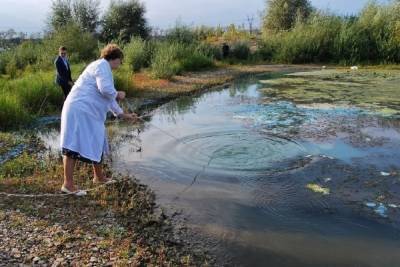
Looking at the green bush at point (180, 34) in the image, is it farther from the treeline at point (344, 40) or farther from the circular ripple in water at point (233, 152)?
the circular ripple in water at point (233, 152)

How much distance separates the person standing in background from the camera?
400 inches

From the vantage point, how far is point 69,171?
527cm

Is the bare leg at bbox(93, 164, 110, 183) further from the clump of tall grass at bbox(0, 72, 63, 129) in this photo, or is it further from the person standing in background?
the person standing in background

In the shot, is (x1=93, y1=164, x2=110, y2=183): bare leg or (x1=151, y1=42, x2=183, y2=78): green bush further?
(x1=151, y1=42, x2=183, y2=78): green bush

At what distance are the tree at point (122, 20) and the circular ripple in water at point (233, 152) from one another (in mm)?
17652

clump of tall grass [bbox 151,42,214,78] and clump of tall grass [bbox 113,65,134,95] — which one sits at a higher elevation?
clump of tall grass [bbox 151,42,214,78]

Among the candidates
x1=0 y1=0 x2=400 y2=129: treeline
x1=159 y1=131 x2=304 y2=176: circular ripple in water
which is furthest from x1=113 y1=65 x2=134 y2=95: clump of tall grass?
x1=159 y1=131 x2=304 y2=176: circular ripple in water

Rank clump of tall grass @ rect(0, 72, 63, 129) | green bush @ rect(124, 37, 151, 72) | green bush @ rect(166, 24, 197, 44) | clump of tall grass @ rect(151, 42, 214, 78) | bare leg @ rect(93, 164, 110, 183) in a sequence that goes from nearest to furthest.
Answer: bare leg @ rect(93, 164, 110, 183) → clump of tall grass @ rect(0, 72, 63, 129) → clump of tall grass @ rect(151, 42, 214, 78) → green bush @ rect(124, 37, 151, 72) → green bush @ rect(166, 24, 197, 44)

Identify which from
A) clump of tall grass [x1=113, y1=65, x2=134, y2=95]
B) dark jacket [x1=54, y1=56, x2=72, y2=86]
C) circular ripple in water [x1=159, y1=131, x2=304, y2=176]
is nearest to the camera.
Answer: circular ripple in water [x1=159, y1=131, x2=304, y2=176]

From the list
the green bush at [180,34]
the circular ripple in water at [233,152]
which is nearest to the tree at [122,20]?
the green bush at [180,34]

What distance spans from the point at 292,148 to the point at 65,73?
17.8 ft

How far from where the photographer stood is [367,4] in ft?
82.2

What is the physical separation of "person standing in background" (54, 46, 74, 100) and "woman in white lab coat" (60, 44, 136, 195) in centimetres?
537

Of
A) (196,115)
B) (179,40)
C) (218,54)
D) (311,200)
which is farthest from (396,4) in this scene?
(311,200)
